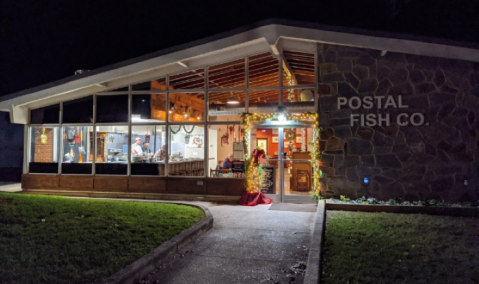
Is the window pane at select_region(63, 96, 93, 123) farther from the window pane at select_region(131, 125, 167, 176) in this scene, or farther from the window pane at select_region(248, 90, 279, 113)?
the window pane at select_region(248, 90, 279, 113)

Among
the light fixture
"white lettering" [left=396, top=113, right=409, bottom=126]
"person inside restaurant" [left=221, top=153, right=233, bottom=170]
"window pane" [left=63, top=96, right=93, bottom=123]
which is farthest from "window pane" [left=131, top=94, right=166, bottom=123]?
"white lettering" [left=396, top=113, right=409, bottom=126]

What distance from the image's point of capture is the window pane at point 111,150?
36.9 feet

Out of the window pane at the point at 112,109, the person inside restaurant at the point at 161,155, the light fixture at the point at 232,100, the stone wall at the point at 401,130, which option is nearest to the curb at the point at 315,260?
the stone wall at the point at 401,130

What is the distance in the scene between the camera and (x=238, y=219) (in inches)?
310

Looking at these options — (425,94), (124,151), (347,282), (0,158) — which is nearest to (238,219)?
(347,282)

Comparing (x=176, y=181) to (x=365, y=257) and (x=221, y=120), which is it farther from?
(x=365, y=257)

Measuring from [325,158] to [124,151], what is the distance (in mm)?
6787

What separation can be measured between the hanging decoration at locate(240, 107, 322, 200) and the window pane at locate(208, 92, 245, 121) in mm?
353

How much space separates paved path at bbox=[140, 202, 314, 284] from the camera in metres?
4.51

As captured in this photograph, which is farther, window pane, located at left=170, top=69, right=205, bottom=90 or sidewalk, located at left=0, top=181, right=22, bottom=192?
sidewalk, located at left=0, top=181, right=22, bottom=192

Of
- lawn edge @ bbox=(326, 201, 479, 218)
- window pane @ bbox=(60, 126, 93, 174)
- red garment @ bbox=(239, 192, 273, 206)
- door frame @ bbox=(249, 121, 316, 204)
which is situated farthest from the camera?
window pane @ bbox=(60, 126, 93, 174)

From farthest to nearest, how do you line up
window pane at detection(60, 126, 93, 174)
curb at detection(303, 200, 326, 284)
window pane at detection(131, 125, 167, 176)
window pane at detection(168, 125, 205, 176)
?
window pane at detection(60, 126, 93, 174), window pane at detection(131, 125, 167, 176), window pane at detection(168, 125, 205, 176), curb at detection(303, 200, 326, 284)

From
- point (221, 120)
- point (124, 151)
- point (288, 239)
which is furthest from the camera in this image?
point (124, 151)

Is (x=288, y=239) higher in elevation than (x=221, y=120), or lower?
lower
